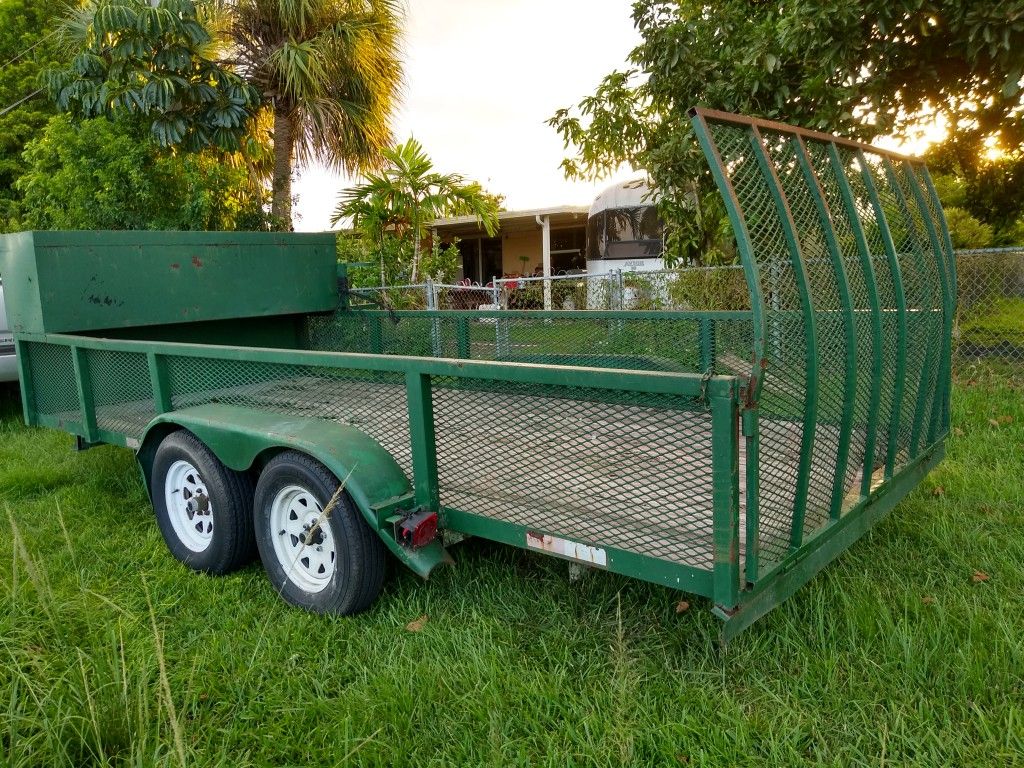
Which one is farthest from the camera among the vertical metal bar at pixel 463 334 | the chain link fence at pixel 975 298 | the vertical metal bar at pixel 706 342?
the chain link fence at pixel 975 298

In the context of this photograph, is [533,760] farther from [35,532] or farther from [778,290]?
[35,532]

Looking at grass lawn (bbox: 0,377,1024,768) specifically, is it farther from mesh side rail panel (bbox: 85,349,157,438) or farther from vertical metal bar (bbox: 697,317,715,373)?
vertical metal bar (bbox: 697,317,715,373)

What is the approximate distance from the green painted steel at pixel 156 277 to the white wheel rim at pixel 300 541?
224cm

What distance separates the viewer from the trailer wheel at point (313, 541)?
298cm

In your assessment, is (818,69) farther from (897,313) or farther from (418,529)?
(418,529)

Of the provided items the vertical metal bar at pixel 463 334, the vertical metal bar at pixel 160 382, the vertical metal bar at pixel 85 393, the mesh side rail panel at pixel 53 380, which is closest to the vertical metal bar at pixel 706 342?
the vertical metal bar at pixel 463 334

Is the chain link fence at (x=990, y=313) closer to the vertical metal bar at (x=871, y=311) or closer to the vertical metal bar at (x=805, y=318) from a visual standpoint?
the vertical metal bar at (x=871, y=311)

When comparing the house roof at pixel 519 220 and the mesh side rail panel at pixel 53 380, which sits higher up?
the house roof at pixel 519 220

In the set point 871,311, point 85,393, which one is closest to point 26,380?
point 85,393

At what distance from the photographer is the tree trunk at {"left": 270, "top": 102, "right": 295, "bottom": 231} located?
1334cm

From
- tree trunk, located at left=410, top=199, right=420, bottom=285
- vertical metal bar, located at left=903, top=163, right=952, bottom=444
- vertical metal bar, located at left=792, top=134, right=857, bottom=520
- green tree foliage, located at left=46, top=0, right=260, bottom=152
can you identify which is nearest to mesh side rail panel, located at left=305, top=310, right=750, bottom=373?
vertical metal bar, located at left=903, top=163, right=952, bottom=444

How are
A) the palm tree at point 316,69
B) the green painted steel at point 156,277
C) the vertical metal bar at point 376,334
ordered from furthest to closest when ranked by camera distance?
the palm tree at point 316,69, the vertical metal bar at point 376,334, the green painted steel at point 156,277

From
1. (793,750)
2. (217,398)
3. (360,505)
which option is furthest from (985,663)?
(217,398)

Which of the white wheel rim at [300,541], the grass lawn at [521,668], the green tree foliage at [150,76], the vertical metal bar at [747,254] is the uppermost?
the green tree foliage at [150,76]
